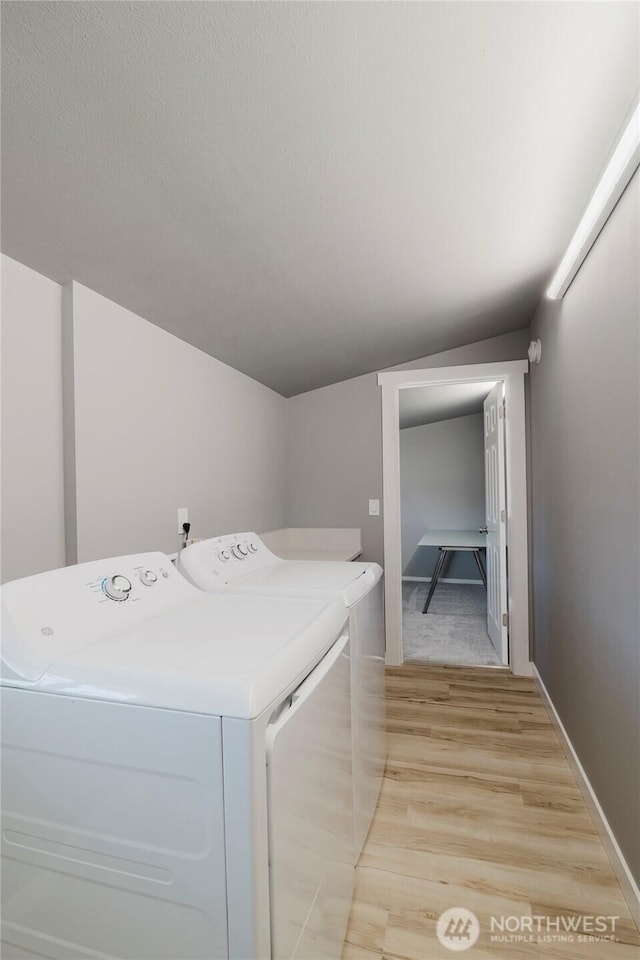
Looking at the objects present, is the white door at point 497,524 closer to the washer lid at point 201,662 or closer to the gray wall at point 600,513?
the gray wall at point 600,513

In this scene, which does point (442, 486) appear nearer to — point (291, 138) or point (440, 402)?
point (440, 402)

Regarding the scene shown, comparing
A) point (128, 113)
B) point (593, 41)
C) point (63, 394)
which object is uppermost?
point (593, 41)

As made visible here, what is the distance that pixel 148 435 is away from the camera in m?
1.86

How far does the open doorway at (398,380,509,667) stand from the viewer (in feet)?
11.1

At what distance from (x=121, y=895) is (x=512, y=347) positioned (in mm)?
3178

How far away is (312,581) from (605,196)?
4.70 feet

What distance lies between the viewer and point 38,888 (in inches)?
36.2

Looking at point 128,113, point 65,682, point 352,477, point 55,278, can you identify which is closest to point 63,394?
point 55,278

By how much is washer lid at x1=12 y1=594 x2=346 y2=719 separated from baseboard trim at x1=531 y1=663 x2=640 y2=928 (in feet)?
3.74

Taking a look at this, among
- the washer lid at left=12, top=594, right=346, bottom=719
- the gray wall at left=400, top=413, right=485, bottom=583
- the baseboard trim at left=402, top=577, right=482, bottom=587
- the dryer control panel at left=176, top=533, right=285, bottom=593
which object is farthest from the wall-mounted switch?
the baseboard trim at left=402, top=577, right=482, bottom=587

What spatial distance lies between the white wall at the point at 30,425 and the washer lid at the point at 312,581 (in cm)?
59

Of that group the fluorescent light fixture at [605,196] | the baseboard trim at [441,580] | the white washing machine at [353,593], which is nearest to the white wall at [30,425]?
the white washing machine at [353,593]

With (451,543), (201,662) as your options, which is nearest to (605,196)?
(201,662)

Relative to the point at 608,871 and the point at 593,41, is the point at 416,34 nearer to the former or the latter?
the point at 593,41
